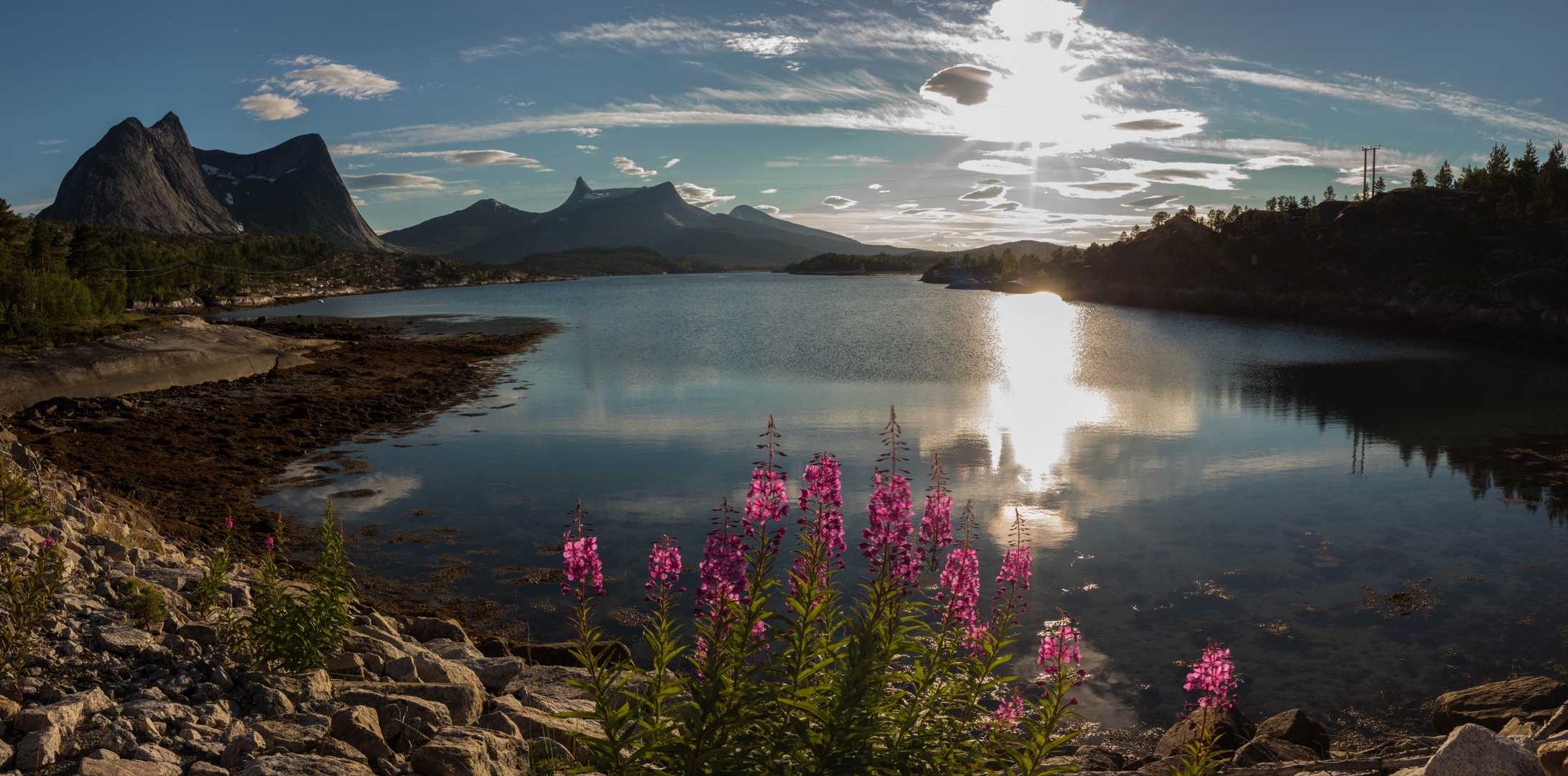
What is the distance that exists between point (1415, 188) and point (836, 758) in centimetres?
11674

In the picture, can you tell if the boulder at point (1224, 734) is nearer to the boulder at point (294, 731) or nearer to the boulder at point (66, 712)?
the boulder at point (294, 731)

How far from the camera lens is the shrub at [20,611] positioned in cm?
560

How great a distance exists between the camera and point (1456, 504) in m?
17.7

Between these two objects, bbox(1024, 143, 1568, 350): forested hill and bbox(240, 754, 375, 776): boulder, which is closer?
bbox(240, 754, 375, 776): boulder

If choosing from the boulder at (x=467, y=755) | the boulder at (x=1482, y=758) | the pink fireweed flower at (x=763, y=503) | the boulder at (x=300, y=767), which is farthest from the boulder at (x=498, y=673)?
the boulder at (x=1482, y=758)

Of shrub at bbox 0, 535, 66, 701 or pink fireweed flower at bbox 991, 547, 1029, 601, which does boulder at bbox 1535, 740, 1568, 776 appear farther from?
shrub at bbox 0, 535, 66, 701

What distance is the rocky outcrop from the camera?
28188 millimetres

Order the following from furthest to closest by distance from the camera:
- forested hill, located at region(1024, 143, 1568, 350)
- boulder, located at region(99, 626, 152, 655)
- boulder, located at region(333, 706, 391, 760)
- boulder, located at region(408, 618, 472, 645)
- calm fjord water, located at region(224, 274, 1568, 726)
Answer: forested hill, located at region(1024, 143, 1568, 350) < calm fjord water, located at region(224, 274, 1568, 726) < boulder, located at region(408, 618, 472, 645) < boulder, located at region(99, 626, 152, 655) < boulder, located at region(333, 706, 391, 760)

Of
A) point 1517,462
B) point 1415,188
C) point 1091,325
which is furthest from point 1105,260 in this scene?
point 1517,462

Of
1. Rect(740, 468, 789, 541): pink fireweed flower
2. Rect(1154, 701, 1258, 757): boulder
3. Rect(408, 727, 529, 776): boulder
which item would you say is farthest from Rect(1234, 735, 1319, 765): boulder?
Rect(408, 727, 529, 776): boulder

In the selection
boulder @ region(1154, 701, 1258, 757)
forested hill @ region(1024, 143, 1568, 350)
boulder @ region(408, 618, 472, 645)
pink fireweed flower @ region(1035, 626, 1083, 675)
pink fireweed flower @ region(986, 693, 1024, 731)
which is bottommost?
boulder @ region(1154, 701, 1258, 757)

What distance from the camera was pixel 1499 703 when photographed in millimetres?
8883

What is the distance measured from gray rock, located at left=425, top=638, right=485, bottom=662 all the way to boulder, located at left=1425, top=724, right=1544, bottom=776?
31.9ft

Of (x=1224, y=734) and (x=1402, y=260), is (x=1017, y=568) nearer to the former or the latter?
(x=1224, y=734)
